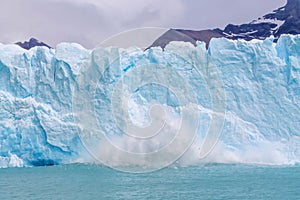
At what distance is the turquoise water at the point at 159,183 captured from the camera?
16.8m

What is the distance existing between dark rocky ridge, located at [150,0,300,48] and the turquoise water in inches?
447

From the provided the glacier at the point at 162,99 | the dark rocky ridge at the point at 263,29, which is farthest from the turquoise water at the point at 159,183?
the dark rocky ridge at the point at 263,29

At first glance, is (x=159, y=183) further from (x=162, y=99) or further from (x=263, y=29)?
(x=263, y=29)

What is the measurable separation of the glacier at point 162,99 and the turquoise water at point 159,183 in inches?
45.8

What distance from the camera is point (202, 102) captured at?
26672mm

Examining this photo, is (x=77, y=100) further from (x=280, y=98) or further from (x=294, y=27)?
(x=294, y=27)

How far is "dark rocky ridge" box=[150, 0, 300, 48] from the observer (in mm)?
34031

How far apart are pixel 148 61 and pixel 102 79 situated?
2.73 metres

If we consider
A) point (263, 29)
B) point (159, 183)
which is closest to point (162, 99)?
point (159, 183)

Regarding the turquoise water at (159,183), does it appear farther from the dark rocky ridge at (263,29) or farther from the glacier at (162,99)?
the dark rocky ridge at (263,29)

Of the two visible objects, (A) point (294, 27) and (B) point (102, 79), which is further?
(A) point (294, 27)

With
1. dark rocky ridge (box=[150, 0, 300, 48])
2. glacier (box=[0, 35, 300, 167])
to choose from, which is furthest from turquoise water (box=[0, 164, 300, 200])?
dark rocky ridge (box=[150, 0, 300, 48])

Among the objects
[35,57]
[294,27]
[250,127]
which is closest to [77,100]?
[35,57]

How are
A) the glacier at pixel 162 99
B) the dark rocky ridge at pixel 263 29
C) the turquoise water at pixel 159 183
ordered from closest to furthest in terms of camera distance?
the turquoise water at pixel 159 183
the glacier at pixel 162 99
the dark rocky ridge at pixel 263 29
